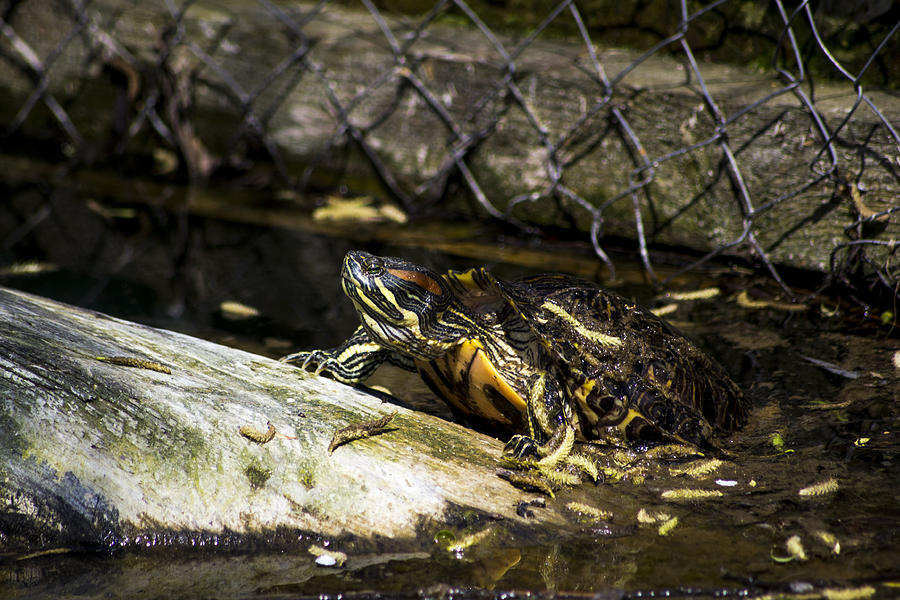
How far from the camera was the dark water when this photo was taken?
5.74ft

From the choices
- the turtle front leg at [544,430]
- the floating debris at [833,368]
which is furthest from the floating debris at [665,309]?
the turtle front leg at [544,430]

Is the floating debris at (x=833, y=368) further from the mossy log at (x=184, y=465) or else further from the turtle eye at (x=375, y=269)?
the turtle eye at (x=375, y=269)

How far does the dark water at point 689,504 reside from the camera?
1.75 metres

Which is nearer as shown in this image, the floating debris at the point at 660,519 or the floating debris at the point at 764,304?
the floating debris at the point at 660,519

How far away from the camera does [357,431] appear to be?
2123 mm

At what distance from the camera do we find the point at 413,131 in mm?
4676

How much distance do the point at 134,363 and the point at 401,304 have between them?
2.58 ft

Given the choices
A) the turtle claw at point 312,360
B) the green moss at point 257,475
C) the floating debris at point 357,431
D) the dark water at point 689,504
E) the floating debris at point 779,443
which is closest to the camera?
the dark water at point 689,504

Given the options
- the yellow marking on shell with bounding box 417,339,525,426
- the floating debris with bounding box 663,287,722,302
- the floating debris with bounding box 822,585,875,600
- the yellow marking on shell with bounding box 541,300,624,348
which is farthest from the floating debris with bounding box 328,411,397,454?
the floating debris with bounding box 663,287,722,302

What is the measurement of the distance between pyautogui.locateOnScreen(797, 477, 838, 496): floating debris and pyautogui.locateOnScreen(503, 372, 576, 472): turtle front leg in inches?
24.8

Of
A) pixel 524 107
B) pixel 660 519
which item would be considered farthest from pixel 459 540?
pixel 524 107

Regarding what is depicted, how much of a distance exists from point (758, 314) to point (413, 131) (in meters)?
2.25

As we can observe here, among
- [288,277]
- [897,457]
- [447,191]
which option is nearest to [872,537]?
[897,457]

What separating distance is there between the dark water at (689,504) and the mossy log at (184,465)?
0.06 metres
